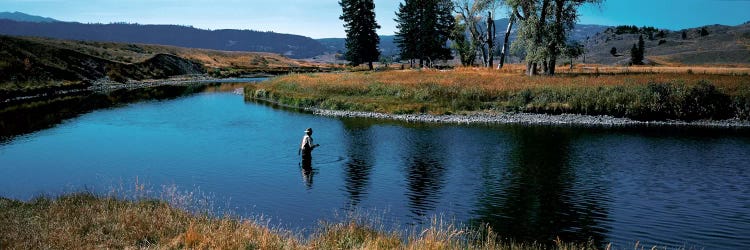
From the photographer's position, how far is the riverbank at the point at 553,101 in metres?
43.6

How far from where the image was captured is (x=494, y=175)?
2362 centimetres

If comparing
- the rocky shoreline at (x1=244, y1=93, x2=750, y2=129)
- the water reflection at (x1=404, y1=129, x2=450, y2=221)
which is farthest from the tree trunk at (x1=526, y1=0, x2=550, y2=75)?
the water reflection at (x1=404, y1=129, x2=450, y2=221)

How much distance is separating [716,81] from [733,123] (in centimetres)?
991

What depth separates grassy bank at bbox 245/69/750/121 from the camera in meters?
44.2

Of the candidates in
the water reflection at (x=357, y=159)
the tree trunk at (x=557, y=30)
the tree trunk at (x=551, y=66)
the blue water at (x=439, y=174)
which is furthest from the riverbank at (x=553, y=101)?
the water reflection at (x=357, y=159)

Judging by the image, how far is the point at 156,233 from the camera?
12.1 metres

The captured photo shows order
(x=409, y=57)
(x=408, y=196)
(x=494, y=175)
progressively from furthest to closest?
(x=409, y=57) < (x=494, y=175) < (x=408, y=196)

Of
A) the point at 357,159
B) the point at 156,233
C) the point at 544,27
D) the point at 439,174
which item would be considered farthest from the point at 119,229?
the point at 544,27

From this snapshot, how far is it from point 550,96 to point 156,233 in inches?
1635

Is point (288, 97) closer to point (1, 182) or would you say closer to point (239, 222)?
point (1, 182)

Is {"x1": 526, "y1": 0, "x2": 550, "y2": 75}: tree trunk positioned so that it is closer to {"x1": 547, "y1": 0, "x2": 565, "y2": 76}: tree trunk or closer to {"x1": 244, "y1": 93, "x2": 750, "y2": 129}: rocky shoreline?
{"x1": 547, "y1": 0, "x2": 565, "y2": 76}: tree trunk

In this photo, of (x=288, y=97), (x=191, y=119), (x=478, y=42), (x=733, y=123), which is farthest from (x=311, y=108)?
(x=733, y=123)

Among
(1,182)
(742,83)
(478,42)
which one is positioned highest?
(478,42)

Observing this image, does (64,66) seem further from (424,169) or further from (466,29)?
(424,169)
